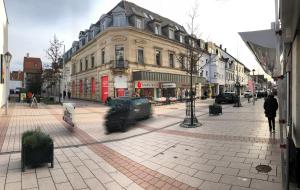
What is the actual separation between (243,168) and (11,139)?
783 centimetres

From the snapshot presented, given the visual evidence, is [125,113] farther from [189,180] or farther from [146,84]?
[146,84]

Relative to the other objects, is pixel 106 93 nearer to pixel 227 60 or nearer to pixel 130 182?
pixel 130 182

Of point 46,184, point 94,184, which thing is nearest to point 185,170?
point 94,184

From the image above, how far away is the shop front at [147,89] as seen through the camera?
102 ft

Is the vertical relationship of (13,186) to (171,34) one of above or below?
below

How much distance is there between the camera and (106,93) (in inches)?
1220

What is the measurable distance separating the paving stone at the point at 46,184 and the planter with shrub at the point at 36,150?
77 centimetres

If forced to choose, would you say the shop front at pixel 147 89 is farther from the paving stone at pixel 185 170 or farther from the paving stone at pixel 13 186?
the paving stone at pixel 13 186

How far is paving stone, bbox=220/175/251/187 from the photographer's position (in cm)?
493

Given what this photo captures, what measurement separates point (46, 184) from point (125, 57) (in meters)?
26.2

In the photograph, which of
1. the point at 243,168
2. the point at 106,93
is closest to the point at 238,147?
the point at 243,168

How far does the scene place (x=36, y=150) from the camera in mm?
5949

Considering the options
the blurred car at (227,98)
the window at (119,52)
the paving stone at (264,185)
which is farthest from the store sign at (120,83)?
the paving stone at (264,185)

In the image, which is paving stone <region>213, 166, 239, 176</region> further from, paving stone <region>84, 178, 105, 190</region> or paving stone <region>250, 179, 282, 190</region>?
paving stone <region>84, 178, 105, 190</region>
